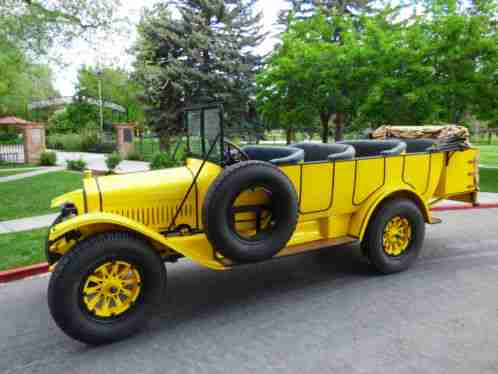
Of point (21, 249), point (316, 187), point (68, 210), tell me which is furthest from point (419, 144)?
point (21, 249)

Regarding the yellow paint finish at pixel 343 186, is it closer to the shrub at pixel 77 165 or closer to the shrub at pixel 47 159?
the shrub at pixel 77 165

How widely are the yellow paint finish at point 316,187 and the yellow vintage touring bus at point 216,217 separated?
0.04ft

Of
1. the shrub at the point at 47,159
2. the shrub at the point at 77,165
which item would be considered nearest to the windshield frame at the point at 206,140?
the shrub at the point at 77,165

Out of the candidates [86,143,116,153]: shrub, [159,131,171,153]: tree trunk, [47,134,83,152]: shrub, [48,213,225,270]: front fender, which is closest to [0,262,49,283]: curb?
[48,213,225,270]: front fender

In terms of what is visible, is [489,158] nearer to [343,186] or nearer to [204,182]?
[343,186]

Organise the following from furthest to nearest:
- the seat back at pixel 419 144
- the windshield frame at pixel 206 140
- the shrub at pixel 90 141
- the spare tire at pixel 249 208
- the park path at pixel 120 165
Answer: the shrub at pixel 90 141
the park path at pixel 120 165
the seat back at pixel 419 144
the windshield frame at pixel 206 140
the spare tire at pixel 249 208

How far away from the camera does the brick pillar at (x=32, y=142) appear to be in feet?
65.5

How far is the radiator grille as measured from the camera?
379 centimetres

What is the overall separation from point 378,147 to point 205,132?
8.29ft

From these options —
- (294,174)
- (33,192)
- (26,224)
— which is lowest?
(26,224)

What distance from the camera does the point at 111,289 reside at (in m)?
3.44

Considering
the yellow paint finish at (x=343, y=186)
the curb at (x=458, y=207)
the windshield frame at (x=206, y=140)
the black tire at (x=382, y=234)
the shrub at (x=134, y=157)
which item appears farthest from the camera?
the shrub at (x=134, y=157)

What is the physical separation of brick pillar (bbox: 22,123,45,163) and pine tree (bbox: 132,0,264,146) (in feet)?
19.6

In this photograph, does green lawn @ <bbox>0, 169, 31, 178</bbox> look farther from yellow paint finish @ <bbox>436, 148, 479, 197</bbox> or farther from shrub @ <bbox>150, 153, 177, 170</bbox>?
yellow paint finish @ <bbox>436, 148, 479, 197</bbox>
